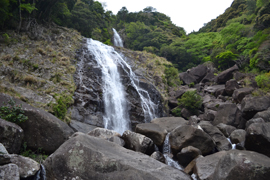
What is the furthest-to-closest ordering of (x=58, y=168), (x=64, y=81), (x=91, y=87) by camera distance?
(x=91, y=87), (x=64, y=81), (x=58, y=168)

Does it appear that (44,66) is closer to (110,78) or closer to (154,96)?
(110,78)

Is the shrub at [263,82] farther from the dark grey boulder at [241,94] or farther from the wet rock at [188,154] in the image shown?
the wet rock at [188,154]

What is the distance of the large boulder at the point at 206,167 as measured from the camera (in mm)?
8098

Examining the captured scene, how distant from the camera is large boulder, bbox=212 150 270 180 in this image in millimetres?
6188

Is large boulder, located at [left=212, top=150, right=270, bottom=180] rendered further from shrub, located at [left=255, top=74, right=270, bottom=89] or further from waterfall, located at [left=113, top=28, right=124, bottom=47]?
waterfall, located at [left=113, top=28, right=124, bottom=47]

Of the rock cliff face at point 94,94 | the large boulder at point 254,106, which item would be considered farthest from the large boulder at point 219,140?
the rock cliff face at point 94,94

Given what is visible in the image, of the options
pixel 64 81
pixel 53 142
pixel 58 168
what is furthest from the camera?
pixel 64 81

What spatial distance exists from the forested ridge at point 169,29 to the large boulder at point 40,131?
1161 cm

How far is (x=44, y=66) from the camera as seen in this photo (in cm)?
1689

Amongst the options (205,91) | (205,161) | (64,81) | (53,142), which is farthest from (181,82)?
(53,142)

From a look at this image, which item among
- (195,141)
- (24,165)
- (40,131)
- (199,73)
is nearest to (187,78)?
(199,73)

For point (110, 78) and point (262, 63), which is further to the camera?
point (262, 63)

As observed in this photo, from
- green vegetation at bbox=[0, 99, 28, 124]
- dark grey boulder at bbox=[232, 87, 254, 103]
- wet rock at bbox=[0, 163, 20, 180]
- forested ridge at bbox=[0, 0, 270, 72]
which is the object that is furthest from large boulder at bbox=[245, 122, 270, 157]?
forested ridge at bbox=[0, 0, 270, 72]

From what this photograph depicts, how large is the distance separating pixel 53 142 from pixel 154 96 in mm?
15108
